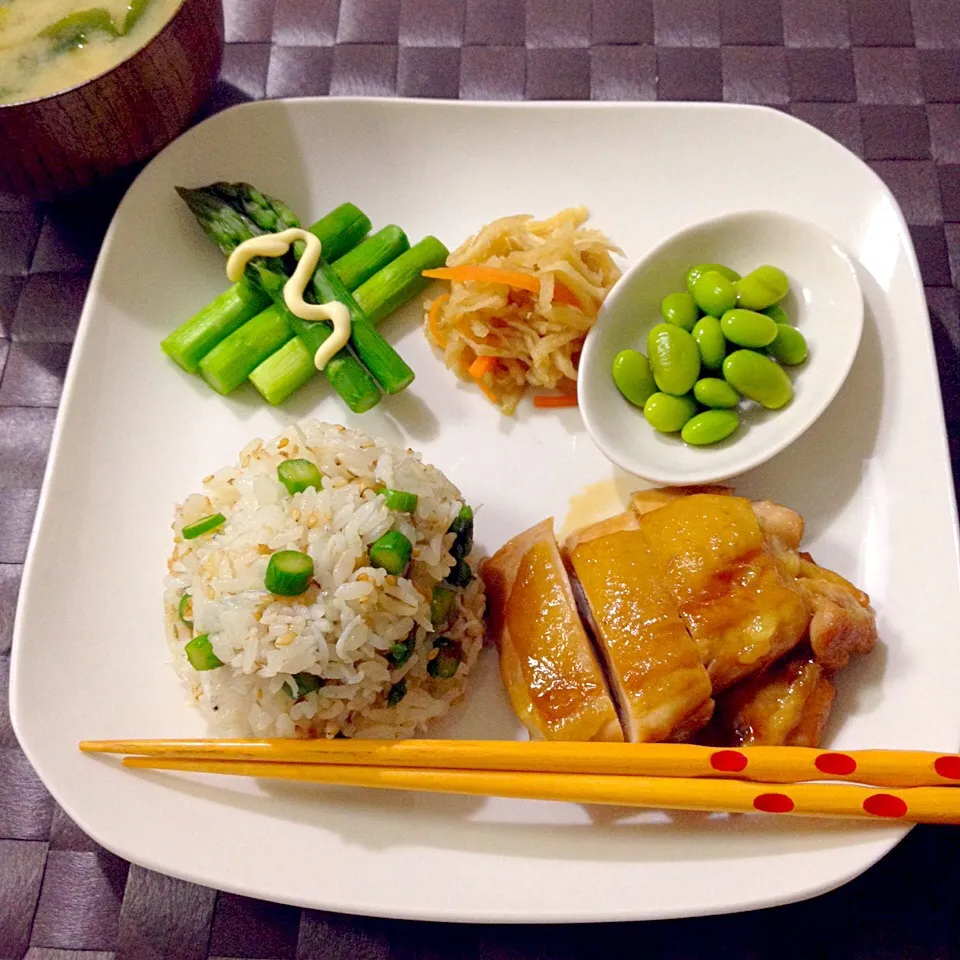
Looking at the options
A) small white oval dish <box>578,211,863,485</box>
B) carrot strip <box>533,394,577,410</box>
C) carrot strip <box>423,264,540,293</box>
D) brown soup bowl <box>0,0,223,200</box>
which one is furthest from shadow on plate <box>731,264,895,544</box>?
brown soup bowl <box>0,0,223,200</box>

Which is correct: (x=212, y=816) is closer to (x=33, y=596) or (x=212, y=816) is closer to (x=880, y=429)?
(x=33, y=596)

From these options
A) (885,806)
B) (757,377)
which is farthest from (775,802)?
(757,377)

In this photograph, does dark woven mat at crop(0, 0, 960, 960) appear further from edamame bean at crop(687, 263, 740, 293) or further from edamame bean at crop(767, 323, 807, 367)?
edamame bean at crop(687, 263, 740, 293)

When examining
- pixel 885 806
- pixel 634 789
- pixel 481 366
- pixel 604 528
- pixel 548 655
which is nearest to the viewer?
pixel 885 806

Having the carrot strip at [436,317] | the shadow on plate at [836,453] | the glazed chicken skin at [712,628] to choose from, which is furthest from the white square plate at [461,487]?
the glazed chicken skin at [712,628]

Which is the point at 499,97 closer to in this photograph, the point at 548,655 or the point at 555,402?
the point at 555,402

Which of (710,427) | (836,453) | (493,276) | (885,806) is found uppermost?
(493,276)
